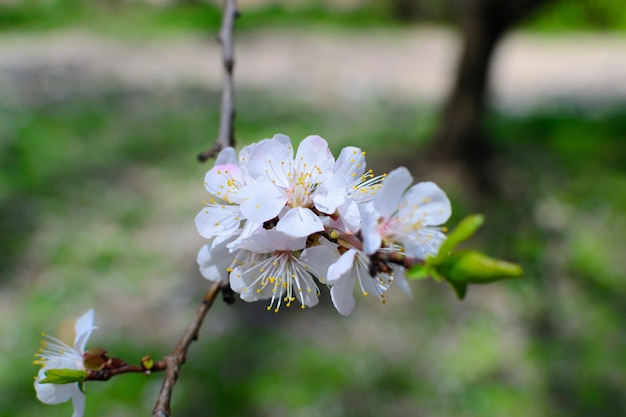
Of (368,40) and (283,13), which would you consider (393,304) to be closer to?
(368,40)

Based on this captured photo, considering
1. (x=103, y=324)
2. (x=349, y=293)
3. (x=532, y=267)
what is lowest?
(x=103, y=324)

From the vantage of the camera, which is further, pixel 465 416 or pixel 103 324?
pixel 103 324

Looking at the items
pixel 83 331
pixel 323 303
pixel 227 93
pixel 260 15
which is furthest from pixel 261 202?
pixel 260 15

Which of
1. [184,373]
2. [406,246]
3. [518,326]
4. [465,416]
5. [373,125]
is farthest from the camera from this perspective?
[373,125]

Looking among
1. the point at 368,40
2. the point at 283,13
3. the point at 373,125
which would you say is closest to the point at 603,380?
the point at 373,125

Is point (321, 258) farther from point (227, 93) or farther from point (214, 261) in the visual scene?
point (227, 93)

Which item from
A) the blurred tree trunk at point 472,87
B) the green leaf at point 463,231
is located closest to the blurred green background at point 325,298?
the blurred tree trunk at point 472,87
